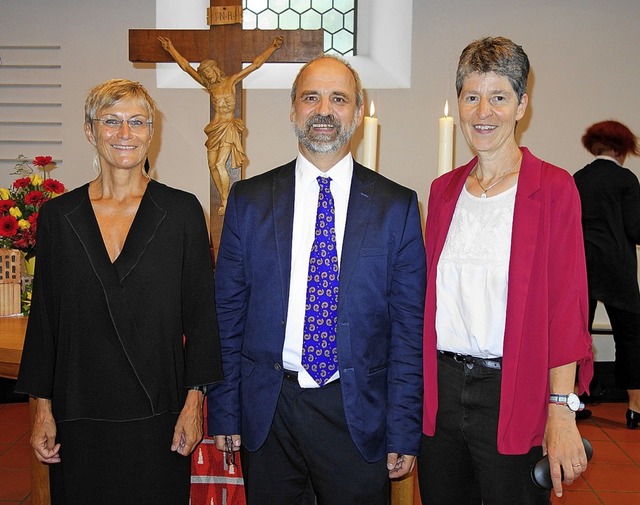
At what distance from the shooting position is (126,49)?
4.66m

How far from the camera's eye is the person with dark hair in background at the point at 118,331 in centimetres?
175

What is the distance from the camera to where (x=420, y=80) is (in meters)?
4.64

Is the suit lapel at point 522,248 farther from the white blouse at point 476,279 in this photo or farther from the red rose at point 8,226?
the red rose at point 8,226

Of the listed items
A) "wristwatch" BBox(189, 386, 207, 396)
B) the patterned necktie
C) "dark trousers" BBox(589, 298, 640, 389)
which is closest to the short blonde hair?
the patterned necktie

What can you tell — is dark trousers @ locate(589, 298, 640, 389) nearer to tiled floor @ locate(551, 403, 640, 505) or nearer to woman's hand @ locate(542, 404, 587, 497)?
tiled floor @ locate(551, 403, 640, 505)

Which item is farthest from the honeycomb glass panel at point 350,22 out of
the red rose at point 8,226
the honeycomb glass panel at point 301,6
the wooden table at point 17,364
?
the wooden table at point 17,364

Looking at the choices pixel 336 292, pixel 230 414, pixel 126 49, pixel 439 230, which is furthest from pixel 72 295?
pixel 126 49

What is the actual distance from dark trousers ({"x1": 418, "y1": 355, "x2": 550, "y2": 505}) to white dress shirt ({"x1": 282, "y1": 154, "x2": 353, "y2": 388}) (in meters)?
0.29

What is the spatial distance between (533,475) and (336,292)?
614 mm

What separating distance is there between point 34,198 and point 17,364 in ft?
2.51

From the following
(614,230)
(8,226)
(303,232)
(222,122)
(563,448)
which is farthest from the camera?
(614,230)

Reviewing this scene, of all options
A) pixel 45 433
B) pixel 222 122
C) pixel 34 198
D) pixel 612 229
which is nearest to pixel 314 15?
pixel 222 122

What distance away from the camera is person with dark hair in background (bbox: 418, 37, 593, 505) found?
1668 mm

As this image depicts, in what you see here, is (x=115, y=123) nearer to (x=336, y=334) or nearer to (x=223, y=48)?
(x=336, y=334)
